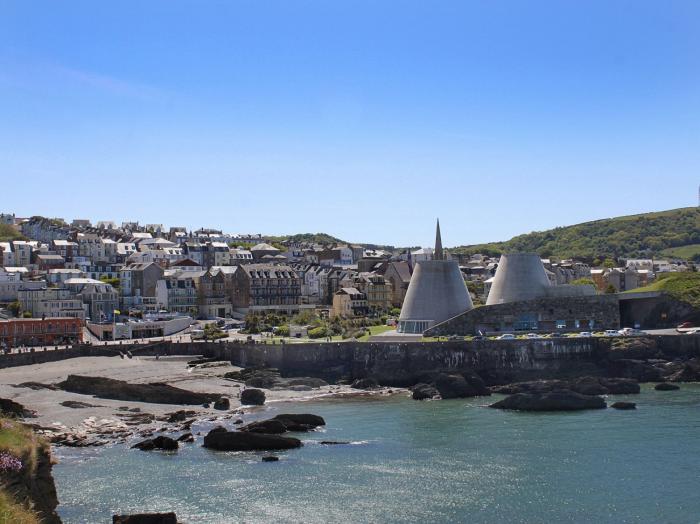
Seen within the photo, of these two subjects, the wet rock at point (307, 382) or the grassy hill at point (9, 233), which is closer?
the wet rock at point (307, 382)

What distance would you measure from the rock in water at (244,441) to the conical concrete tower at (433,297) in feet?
112

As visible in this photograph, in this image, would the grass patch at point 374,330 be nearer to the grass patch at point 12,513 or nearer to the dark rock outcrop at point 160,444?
the dark rock outcrop at point 160,444

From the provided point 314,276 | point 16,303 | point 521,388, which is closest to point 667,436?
point 521,388

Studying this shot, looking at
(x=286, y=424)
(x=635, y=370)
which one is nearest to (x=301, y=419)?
(x=286, y=424)

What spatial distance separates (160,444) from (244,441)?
4091 millimetres

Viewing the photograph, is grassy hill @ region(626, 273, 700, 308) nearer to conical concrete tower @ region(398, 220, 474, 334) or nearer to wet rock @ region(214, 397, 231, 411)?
conical concrete tower @ region(398, 220, 474, 334)

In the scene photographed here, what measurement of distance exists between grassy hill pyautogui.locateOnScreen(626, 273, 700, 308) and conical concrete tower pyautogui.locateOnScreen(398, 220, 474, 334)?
17737 mm

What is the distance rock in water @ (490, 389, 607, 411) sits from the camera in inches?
2048

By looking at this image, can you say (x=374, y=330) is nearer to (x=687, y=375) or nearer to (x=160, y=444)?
(x=687, y=375)

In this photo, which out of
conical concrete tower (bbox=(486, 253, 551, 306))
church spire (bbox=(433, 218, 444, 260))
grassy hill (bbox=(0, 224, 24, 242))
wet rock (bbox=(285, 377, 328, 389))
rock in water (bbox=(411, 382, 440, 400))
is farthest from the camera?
grassy hill (bbox=(0, 224, 24, 242))

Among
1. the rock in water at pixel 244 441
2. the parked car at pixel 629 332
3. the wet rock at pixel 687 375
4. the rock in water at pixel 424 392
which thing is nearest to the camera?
the rock in water at pixel 244 441

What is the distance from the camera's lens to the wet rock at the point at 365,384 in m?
63.6

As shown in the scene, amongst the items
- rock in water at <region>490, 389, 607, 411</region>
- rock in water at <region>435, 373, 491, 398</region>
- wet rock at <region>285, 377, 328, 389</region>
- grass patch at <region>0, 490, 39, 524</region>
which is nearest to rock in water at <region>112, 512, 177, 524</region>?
grass patch at <region>0, 490, 39, 524</region>

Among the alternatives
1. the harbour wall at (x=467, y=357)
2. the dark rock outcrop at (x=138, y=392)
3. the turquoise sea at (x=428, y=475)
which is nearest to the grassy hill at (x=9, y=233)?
the harbour wall at (x=467, y=357)
